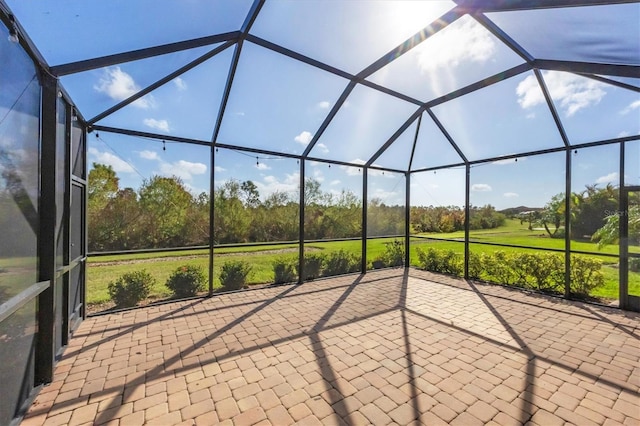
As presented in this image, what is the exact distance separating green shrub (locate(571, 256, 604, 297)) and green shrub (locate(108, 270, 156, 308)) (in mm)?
7444

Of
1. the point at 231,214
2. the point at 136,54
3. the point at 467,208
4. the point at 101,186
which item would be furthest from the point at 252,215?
the point at 467,208

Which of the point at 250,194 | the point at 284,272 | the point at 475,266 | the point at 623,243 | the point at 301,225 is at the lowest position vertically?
the point at 284,272

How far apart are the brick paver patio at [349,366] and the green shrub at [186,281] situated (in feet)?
1.47

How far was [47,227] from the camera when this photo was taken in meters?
2.22

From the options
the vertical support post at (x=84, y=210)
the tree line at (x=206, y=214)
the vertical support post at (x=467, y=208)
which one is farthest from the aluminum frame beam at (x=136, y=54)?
the vertical support post at (x=467, y=208)

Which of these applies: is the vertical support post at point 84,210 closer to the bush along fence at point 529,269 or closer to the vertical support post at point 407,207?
the vertical support post at point 407,207

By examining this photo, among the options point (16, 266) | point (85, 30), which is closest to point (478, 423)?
point (16, 266)

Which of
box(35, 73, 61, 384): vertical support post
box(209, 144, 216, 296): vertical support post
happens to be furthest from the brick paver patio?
box(209, 144, 216, 296): vertical support post

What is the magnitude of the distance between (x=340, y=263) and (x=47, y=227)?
17.6 ft

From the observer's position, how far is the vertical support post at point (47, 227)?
2197 mm

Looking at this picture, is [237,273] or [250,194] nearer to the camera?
[237,273]

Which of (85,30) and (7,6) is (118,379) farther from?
(85,30)

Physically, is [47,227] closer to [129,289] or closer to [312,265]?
[129,289]

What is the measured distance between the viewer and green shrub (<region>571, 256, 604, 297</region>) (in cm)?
475
